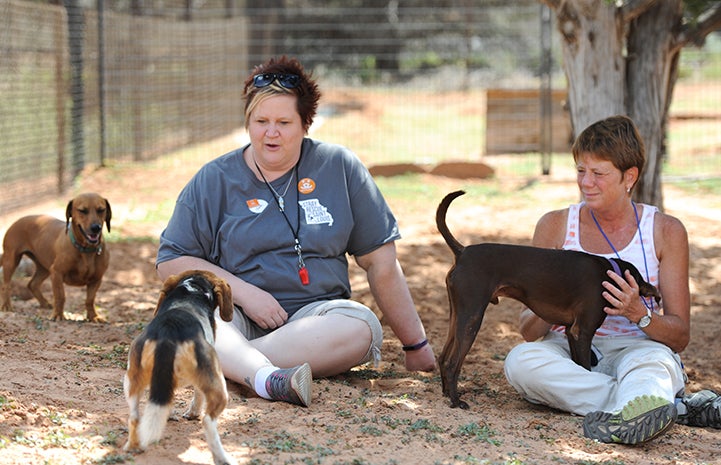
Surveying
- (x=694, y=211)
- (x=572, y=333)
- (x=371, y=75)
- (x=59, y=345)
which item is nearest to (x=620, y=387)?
(x=572, y=333)

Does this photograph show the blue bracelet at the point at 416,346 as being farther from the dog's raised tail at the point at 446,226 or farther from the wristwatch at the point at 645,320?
the wristwatch at the point at 645,320

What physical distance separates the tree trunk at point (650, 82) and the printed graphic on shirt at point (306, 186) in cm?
350

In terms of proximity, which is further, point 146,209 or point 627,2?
point 146,209

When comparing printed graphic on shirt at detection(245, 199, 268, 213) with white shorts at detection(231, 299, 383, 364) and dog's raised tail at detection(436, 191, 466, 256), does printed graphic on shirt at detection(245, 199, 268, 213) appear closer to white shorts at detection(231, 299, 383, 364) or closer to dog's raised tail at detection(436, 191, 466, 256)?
white shorts at detection(231, 299, 383, 364)

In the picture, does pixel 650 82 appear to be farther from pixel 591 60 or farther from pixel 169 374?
pixel 169 374

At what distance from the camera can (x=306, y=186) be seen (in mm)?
4664

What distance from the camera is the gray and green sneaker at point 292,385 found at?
3922mm

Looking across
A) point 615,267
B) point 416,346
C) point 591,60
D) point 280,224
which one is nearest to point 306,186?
point 280,224

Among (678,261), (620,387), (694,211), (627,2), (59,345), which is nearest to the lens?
(620,387)

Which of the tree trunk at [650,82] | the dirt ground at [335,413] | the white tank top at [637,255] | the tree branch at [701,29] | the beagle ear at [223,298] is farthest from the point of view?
the tree trunk at [650,82]

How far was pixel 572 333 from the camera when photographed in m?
4.24

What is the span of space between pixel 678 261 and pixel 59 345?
3.16 metres

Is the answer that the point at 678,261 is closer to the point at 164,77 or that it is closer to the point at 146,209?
the point at 146,209

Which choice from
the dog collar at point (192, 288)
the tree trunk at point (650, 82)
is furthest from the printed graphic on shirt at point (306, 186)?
the tree trunk at point (650, 82)
